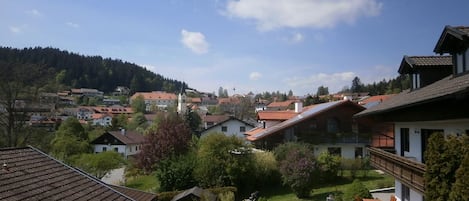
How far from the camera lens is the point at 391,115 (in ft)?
50.3

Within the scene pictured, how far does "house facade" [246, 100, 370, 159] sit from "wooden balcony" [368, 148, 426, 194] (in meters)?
21.2

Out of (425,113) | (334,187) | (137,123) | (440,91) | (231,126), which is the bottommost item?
(334,187)

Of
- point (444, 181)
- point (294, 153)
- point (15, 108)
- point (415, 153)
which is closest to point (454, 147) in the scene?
point (444, 181)

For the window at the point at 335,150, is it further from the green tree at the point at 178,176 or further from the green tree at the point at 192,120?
the green tree at the point at 192,120

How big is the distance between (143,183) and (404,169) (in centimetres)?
3064

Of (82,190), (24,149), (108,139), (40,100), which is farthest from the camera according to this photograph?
(108,139)

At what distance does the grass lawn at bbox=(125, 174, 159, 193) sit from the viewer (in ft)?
118

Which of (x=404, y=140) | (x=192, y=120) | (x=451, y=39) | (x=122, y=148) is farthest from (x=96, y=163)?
(x=192, y=120)

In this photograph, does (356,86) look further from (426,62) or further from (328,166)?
(426,62)

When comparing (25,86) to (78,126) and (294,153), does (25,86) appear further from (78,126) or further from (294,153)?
(78,126)

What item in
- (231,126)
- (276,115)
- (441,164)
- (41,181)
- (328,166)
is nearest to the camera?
(441,164)

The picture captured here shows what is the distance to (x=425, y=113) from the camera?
11.6 m

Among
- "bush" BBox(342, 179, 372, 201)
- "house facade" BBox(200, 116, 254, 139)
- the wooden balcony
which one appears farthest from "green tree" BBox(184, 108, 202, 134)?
the wooden balcony

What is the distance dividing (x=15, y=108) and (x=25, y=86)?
1832 mm
